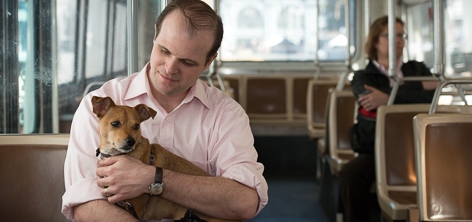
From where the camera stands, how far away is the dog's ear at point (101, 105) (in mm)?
1639

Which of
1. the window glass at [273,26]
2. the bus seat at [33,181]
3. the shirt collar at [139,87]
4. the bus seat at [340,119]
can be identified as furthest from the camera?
the window glass at [273,26]

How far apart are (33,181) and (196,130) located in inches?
23.5

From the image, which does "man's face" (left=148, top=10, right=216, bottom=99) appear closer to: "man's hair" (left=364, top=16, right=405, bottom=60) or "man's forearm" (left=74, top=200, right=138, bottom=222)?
"man's forearm" (left=74, top=200, right=138, bottom=222)

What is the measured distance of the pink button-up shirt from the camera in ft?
5.78

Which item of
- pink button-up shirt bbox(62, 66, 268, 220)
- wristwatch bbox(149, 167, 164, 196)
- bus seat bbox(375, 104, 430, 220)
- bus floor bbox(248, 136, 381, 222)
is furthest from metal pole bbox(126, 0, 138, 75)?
bus floor bbox(248, 136, 381, 222)

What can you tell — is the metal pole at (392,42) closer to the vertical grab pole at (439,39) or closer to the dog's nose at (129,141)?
the vertical grab pole at (439,39)

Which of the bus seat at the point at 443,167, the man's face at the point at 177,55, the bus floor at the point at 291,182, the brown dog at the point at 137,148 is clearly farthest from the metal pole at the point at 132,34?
the bus floor at the point at 291,182

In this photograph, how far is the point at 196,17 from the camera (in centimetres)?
174

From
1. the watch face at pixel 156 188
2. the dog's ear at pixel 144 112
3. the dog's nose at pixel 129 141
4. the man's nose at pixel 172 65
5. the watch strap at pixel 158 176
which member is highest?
the man's nose at pixel 172 65

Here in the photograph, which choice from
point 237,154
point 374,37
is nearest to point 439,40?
point 374,37

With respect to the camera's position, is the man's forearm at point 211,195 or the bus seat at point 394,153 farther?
the bus seat at point 394,153

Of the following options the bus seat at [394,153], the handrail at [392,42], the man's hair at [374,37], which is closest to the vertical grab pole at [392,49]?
the handrail at [392,42]

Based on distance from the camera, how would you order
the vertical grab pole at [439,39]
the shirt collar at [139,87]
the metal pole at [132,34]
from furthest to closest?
the vertical grab pole at [439,39]
the metal pole at [132,34]
the shirt collar at [139,87]

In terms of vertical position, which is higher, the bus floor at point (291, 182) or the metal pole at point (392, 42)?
the metal pole at point (392, 42)
